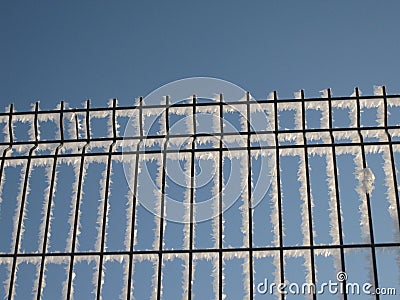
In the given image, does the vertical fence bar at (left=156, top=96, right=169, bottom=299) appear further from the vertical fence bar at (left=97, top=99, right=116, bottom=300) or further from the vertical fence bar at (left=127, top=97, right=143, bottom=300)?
the vertical fence bar at (left=97, top=99, right=116, bottom=300)

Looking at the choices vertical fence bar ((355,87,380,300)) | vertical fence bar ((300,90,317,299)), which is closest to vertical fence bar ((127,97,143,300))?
vertical fence bar ((300,90,317,299))

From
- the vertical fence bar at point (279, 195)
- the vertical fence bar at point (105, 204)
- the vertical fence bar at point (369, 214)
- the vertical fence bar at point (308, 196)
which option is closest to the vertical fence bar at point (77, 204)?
the vertical fence bar at point (105, 204)

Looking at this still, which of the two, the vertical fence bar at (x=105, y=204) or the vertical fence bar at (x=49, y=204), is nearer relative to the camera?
the vertical fence bar at (x=105, y=204)

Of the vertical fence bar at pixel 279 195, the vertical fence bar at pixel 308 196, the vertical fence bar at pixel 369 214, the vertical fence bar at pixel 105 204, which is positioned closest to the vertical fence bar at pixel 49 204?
the vertical fence bar at pixel 105 204

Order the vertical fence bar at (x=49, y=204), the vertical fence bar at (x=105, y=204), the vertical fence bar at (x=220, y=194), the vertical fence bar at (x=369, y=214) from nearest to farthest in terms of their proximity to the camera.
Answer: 1. the vertical fence bar at (x=369, y=214)
2. the vertical fence bar at (x=220, y=194)
3. the vertical fence bar at (x=105, y=204)
4. the vertical fence bar at (x=49, y=204)

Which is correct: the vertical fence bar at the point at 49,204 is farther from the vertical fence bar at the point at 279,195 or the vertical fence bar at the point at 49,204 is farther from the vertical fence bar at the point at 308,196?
the vertical fence bar at the point at 308,196

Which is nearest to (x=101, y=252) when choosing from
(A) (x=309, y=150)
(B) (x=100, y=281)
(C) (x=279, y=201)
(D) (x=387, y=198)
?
(B) (x=100, y=281)

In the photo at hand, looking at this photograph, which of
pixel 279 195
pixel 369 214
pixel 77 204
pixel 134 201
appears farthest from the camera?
pixel 77 204

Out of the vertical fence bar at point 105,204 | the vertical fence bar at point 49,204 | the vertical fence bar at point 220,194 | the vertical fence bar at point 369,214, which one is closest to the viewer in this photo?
the vertical fence bar at point 369,214

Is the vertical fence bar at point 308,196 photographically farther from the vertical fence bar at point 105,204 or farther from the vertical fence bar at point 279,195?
the vertical fence bar at point 105,204

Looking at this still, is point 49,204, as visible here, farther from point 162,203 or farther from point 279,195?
point 279,195

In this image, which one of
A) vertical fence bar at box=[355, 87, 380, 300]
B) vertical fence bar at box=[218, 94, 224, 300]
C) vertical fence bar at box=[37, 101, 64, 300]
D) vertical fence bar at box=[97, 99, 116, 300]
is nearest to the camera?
vertical fence bar at box=[355, 87, 380, 300]

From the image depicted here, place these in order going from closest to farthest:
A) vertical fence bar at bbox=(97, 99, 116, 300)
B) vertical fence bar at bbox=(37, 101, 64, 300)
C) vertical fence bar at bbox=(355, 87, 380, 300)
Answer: vertical fence bar at bbox=(355, 87, 380, 300) < vertical fence bar at bbox=(97, 99, 116, 300) < vertical fence bar at bbox=(37, 101, 64, 300)

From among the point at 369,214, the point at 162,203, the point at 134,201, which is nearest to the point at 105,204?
the point at 134,201
